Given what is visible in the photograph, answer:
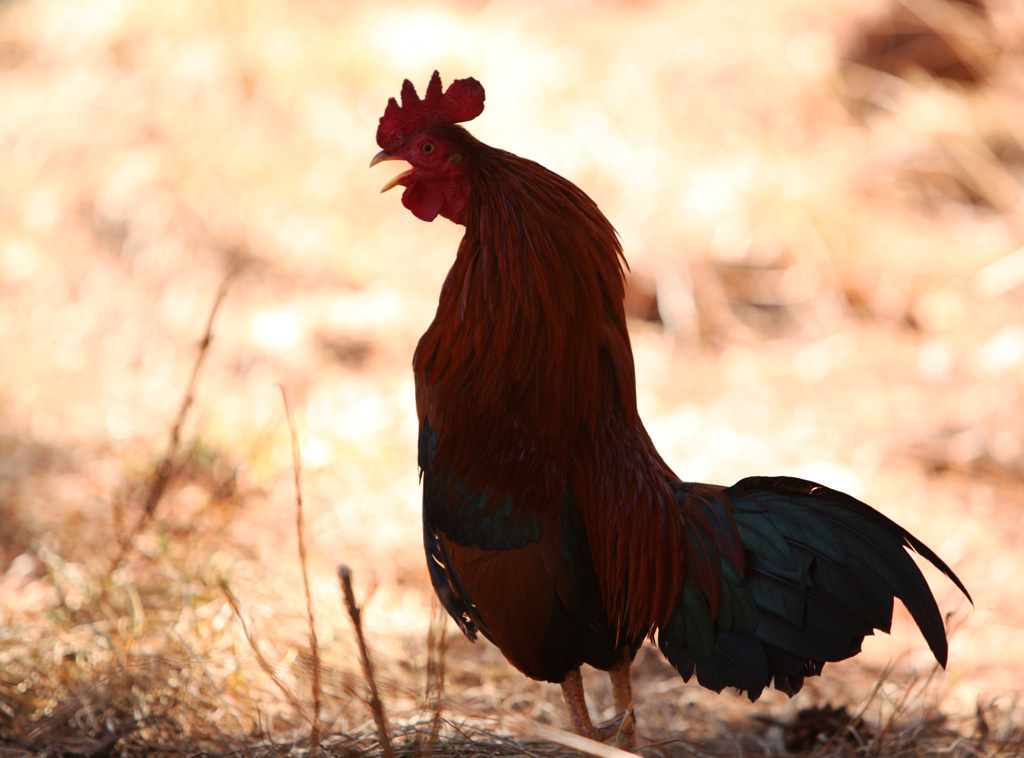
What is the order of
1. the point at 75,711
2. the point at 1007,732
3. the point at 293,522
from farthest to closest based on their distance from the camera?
the point at 293,522
the point at 1007,732
the point at 75,711

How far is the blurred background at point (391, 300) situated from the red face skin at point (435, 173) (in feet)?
5.04

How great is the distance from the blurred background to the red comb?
5.55ft

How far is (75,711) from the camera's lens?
7.89 feet

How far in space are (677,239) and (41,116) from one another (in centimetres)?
487

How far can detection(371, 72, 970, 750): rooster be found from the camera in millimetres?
2037

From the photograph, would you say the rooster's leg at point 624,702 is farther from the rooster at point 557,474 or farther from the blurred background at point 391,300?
the blurred background at point 391,300

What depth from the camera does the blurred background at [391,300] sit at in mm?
3180

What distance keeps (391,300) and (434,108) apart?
11.4 ft

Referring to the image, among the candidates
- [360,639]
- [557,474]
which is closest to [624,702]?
[557,474]

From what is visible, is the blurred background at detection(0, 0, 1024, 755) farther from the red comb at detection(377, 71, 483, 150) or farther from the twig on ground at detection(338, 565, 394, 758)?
the red comb at detection(377, 71, 483, 150)

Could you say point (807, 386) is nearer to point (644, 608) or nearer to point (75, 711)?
point (644, 608)

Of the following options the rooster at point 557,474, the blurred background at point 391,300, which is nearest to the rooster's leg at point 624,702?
the rooster at point 557,474

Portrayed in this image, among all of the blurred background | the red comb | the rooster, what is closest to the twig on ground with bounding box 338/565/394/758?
the rooster

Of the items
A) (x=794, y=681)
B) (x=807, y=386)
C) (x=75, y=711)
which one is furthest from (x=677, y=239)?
(x=75, y=711)
